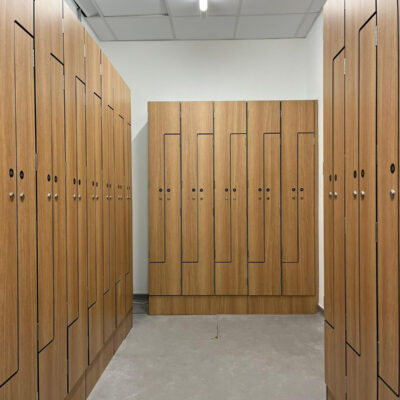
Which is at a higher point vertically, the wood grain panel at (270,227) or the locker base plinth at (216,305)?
the wood grain panel at (270,227)

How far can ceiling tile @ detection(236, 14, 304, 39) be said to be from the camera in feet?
13.6

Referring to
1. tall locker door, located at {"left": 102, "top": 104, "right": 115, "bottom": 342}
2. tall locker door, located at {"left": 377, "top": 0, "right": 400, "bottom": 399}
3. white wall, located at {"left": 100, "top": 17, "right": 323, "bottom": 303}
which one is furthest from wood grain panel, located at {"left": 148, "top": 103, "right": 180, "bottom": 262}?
tall locker door, located at {"left": 377, "top": 0, "right": 400, "bottom": 399}

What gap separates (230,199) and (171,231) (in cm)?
72

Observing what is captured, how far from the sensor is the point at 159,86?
4785 mm

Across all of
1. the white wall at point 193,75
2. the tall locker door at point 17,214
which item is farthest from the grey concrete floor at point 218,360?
the white wall at point 193,75

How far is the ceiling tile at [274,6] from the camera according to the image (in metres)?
3.80

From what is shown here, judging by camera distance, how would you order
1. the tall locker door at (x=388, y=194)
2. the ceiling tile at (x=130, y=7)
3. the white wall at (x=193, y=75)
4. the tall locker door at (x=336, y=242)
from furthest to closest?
the white wall at (x=193, y=75)
the ceiling tile at (x=130, y=7)
the tall locker door at (x=336, y=242)
the tall locker door at (x=388, y=194)

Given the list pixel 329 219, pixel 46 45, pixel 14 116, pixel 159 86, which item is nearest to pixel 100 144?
pixel 46 45

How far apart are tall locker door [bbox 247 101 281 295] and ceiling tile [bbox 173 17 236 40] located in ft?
3.13

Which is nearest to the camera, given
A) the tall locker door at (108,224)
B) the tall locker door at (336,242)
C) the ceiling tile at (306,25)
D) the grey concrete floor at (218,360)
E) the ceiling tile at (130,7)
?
the tall locker door at (336,242)

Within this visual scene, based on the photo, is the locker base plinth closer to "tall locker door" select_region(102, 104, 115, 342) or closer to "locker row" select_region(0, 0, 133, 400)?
"locker row" select_region(0, 0, 133, 400)

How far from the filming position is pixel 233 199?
13.7ft

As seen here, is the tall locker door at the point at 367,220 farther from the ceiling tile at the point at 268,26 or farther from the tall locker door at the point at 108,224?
the ceiling tile at the point at 268,26

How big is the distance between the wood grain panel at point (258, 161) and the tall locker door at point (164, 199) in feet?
2.51
